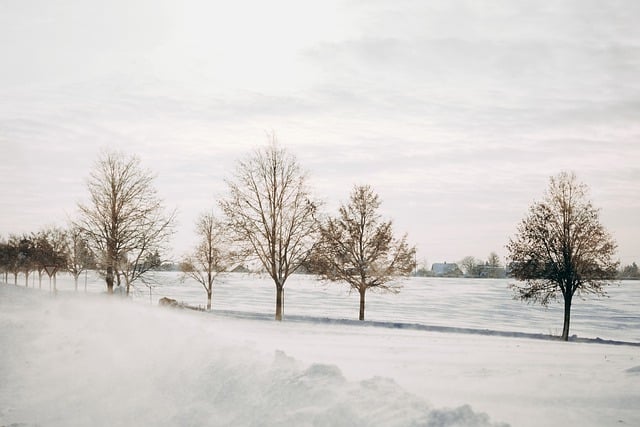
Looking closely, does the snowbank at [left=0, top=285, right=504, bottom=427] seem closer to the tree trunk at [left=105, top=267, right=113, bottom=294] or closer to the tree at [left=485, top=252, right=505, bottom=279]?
the tree trunk at [left=105, top=267, right=113, bottom=294]

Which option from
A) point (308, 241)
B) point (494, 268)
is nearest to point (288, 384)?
point (308, 241)

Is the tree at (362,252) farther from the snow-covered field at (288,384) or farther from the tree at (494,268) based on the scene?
the tree at (494,268)

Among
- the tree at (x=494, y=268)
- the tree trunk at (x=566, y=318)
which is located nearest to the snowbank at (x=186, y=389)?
the tree trunk at (x=566, y=318)

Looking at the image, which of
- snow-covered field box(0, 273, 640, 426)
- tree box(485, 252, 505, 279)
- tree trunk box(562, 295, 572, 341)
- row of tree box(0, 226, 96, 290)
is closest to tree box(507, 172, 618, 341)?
tree trunk box(562, 295, 572, 341)

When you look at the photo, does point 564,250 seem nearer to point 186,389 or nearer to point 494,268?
point 186,389

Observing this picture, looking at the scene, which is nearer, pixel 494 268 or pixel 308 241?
pixel 308 241

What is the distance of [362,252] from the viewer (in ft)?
109

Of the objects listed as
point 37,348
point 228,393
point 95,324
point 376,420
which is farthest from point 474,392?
point 95,324

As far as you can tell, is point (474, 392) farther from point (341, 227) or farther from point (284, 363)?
point (341, 227)

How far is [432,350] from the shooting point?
45.8 ft

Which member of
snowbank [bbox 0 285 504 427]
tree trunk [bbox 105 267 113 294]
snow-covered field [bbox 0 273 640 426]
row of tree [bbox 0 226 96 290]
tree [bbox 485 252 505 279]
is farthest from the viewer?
tree [bbox 485 252 505 279]

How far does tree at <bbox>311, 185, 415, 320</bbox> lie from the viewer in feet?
107

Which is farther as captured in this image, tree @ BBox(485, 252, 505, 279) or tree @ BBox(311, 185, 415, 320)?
tree @ BBox(485, 252, 505, 279)

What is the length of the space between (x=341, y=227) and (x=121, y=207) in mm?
14537
